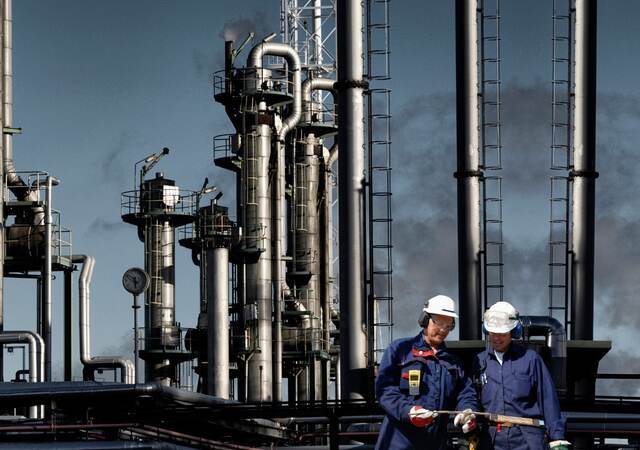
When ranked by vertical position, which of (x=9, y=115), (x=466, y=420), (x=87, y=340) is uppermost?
(x=9, y=115)

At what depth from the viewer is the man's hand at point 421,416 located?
12.1m

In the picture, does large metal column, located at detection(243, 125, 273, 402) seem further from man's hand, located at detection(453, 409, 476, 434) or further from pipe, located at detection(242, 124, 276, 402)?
man's hand, located at detection(453, 409, 476, 434)

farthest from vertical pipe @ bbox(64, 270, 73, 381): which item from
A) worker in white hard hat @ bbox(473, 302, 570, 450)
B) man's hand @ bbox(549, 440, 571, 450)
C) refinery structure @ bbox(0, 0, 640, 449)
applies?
man's hand @ bbox(549, 440, 571, 450)

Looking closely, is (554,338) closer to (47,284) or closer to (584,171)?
(584,171)

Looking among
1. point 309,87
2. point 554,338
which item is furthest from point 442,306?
point 309,87

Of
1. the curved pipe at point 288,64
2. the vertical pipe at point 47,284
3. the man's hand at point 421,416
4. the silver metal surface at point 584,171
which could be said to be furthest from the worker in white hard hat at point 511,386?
the curved pipe at point 288,64

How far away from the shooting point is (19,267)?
49719mm

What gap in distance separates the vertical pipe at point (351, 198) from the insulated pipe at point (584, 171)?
4.77 metres

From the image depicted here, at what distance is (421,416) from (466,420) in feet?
1.18

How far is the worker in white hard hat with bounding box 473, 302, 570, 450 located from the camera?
1255 centimetres

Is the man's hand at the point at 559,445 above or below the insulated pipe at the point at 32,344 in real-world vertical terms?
above

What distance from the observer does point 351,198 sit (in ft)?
120

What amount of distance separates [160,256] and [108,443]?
111 ft

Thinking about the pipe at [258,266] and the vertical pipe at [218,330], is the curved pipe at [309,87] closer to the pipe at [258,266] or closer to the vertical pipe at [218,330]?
the pipe at [258,266]
